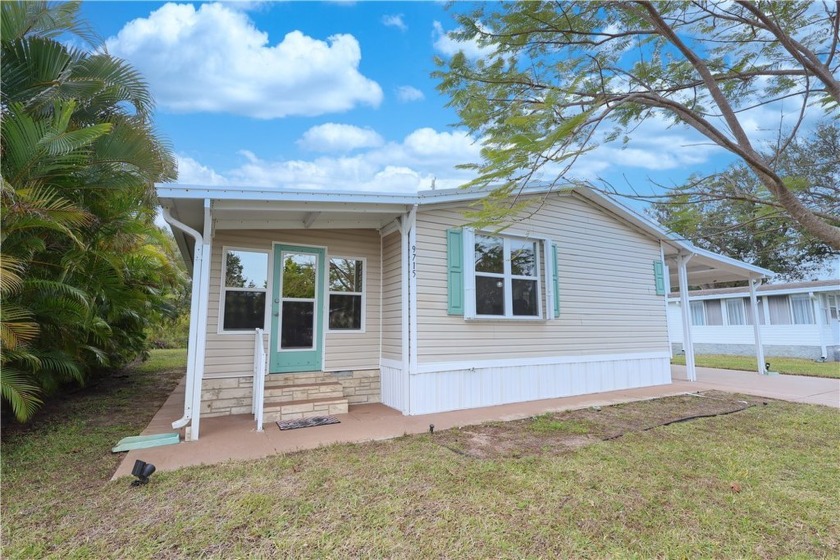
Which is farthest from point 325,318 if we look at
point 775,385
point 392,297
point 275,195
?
point 775,385

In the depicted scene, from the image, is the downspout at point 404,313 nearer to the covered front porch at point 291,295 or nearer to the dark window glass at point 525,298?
the covered front porch at point 291,295

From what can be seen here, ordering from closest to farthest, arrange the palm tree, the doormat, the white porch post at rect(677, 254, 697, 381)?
1. the palm tree
2. the doormat
3. the white porch post at rect(677, 254, 697, 381)

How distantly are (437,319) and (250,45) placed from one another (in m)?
5.91

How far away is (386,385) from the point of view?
6539mm

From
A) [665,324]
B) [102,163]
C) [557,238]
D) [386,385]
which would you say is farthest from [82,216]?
[665,324]

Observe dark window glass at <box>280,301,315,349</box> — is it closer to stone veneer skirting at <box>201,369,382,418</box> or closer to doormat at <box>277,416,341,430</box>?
stone veneer skirting at <box>201,369,382,418</box>

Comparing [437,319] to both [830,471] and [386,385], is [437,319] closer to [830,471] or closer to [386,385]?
[386,385]

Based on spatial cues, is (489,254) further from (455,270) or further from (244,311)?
(244,311)

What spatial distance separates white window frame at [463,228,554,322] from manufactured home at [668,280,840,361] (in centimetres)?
819

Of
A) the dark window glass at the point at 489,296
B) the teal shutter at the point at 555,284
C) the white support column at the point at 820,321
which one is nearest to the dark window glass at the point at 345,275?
the dark window glass at the point at 489,296

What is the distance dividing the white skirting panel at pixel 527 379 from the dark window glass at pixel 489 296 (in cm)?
85

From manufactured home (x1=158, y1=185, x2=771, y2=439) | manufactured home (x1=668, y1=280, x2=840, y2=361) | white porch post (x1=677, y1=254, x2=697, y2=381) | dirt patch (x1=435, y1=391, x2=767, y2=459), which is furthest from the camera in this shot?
manufactured home (x1=668, y1=280, x2=840, y2=361)

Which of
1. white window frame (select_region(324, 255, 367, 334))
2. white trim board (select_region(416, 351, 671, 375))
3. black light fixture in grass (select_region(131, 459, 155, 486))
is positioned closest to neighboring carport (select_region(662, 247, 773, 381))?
white trim board (select_region(416, 351, 671, 375))

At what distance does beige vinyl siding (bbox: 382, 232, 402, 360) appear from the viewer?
6.24 metres
